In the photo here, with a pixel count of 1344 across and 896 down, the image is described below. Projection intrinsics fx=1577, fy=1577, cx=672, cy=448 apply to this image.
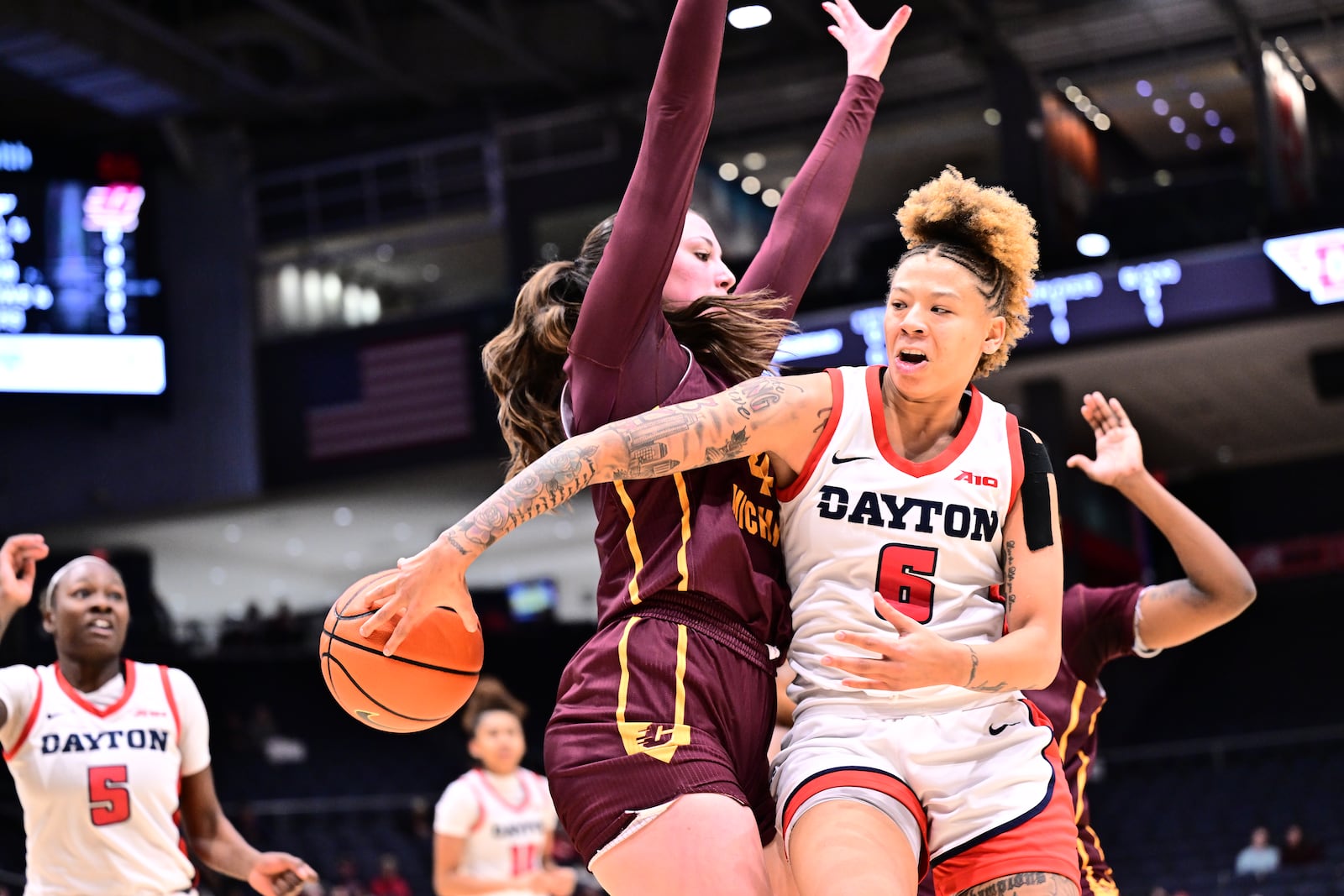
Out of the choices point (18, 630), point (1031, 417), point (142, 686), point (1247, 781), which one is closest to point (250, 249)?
point (18, 630)

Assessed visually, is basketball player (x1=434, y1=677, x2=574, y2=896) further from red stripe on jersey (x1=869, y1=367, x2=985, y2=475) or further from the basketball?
red stripe on jersey (x1=869, y1=367, x2=985, y2=475)

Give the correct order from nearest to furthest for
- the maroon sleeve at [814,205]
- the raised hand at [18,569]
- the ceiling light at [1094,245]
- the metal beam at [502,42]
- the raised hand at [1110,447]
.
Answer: the maroon sleeve at [814,205] → the raised hand at [1110,447] → the raised hand at [18,569] → the ceiling light at [1094,245] → the metal beam at [502,42]

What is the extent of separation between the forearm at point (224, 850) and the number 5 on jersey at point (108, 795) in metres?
0.31

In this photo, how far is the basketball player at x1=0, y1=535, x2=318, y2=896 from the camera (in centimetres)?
478

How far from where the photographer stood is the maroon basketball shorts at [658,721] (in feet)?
8.60

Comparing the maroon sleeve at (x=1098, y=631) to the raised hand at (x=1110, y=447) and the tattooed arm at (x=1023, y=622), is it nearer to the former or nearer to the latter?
the raised hand at (x=1110, y=447)

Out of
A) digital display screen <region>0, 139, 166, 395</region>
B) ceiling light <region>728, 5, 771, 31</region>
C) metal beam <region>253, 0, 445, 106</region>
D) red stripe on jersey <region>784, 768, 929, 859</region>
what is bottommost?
red stripe on jersey <region>784, 768, 929, 859</region>

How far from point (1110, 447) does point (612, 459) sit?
1.58 metres

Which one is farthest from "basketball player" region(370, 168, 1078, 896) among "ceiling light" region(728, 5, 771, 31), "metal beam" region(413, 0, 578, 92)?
"metal beam" region(413, 0, 578, 92)

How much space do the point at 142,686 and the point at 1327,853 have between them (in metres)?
11.1

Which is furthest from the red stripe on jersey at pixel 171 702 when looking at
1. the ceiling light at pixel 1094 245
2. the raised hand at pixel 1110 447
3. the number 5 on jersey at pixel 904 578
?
the ceiling light at pixel 1094 245

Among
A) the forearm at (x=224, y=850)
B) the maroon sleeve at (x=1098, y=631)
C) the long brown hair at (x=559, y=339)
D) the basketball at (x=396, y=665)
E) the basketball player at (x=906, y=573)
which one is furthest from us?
the forearm at (x=224, y=850)

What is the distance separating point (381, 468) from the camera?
1802 centimetres

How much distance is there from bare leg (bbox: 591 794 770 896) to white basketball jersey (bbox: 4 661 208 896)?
2742mm
